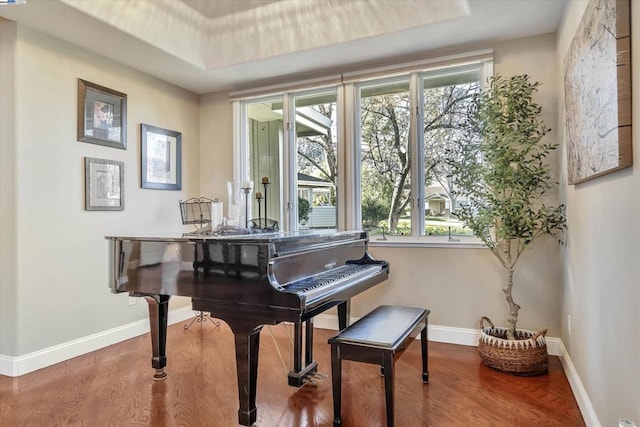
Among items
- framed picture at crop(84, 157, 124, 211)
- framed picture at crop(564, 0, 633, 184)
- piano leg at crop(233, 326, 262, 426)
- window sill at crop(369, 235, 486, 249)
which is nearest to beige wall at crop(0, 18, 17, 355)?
framed picture at crop(84, 157, 124, 211)

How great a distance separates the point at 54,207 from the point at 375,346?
279cm

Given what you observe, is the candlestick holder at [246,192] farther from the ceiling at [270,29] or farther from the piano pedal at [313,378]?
the ceiling at [270,29]

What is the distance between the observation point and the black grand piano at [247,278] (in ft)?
6.36

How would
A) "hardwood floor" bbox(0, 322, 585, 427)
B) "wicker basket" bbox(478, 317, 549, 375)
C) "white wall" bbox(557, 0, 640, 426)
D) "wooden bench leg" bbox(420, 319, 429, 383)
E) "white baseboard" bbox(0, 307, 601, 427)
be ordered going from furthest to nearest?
"wicker basket" bbox(478, 317, 549, 375), "wooden bench leg" bbox(420, 319, 429, 383), "white baseboard" bbox(0, 307, 601, 427), "hardwood floor" bbox(0, 322, 585, 427), "white wall" bbox(557, 0, 640, 426)

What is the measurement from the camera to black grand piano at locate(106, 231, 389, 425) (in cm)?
194

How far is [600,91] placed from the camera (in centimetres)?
174

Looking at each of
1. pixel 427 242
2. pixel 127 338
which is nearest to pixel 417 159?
pixel 427 242

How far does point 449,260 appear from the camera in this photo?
3.53 m

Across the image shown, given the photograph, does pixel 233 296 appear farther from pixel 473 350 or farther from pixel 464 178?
pixel 473 350

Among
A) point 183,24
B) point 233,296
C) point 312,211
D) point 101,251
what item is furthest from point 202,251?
point 183,24

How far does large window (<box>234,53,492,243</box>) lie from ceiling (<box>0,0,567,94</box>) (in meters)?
0.29

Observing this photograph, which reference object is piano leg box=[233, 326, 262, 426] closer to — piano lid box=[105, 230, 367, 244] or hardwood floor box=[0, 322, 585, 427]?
hardwood floor box=[0, 322, 585, 427]

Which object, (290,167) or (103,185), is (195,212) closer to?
(103,185)

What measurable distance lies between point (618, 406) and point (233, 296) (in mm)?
1747
